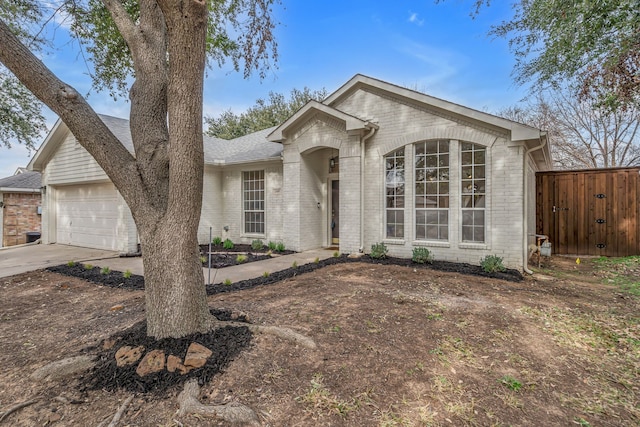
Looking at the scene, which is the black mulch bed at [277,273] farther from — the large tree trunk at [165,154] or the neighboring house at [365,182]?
the large tree trunk at [165,154]

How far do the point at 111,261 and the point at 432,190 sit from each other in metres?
8.92

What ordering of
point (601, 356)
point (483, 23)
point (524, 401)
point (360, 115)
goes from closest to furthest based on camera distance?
1. point (524, 401)
2. point (601, 356)
3. point (483, 23)
4. point (360, 115)

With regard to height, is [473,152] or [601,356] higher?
[473,152]

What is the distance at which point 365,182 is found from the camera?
8.89 metres

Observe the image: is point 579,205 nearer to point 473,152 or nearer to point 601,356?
point 473,152

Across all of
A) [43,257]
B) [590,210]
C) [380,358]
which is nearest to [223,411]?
[380,358]

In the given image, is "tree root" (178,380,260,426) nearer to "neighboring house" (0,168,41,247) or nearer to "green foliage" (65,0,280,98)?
"green foliage" (65,0,280,98)

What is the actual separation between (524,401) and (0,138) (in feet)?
57.1

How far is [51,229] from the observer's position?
12711 millimetres

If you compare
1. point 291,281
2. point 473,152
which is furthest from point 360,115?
point 291,281

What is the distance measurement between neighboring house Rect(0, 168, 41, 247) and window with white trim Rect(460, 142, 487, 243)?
65.3 ft

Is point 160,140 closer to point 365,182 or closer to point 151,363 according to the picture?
point 151,363

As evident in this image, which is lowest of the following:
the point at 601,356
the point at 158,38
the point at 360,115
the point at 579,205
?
the point at 601,356

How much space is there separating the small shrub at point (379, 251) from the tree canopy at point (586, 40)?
529cm
